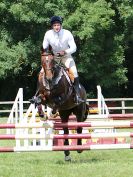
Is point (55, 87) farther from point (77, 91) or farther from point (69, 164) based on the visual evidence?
point (69, 164)

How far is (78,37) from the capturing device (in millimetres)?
30641

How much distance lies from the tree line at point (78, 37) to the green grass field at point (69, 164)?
18989 millimetres

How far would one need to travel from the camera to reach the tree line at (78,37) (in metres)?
30.1

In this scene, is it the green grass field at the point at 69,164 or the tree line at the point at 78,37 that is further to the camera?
the tree line at the point at 78,37

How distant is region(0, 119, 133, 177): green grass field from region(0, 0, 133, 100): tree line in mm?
18989

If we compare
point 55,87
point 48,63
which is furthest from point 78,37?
point 48,63

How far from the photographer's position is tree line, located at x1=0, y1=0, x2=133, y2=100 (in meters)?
30.1

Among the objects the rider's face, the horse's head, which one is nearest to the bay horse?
the horse's head

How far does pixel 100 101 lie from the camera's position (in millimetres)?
15672

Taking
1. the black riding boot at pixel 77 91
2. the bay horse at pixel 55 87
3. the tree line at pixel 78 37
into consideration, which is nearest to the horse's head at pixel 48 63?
the bay horse at pixel 55 87

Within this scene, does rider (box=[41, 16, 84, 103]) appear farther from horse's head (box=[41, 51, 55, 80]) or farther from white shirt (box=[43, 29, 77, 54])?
horse's head (box=[41, 51, 55, 80])

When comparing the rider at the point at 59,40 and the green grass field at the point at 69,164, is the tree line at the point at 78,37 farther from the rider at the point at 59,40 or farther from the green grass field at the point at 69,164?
the rider at the point at 59,40

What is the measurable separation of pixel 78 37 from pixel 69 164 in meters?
21.9

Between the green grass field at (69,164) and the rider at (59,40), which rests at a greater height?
the rider at (59,40)
